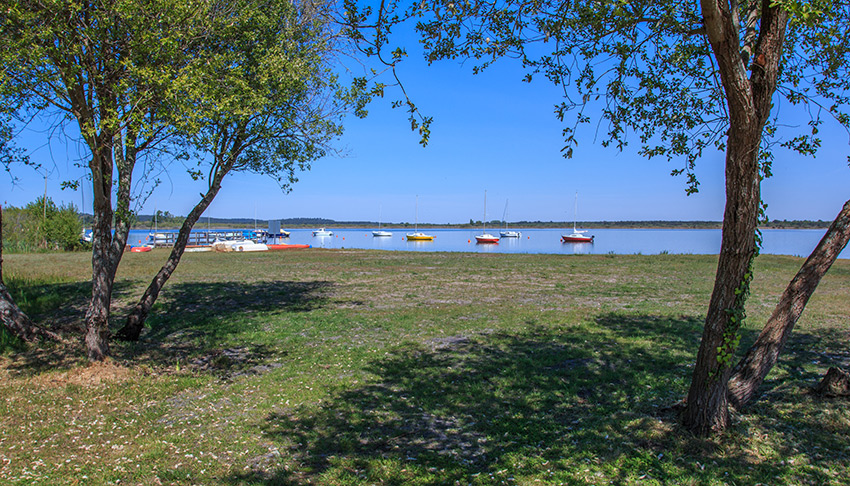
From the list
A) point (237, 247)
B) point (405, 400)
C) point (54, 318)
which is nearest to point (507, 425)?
point (405, 400)

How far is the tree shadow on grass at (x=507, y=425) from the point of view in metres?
5.19

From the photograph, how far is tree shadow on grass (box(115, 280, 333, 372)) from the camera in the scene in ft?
33.2

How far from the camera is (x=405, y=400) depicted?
7566mm

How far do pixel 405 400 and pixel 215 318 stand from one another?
8.21m

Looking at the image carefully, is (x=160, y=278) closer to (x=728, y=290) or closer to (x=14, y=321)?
(x=14, y=321)

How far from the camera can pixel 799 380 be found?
7.69 metres

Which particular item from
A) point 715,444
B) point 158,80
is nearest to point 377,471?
point 715,444

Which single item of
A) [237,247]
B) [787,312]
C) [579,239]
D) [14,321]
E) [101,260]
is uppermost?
[579,239]

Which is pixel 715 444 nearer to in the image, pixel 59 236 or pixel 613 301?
pixel 613 301

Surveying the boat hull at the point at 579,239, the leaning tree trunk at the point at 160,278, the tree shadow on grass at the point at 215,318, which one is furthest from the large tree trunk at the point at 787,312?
the boat hull at the point at 579,239

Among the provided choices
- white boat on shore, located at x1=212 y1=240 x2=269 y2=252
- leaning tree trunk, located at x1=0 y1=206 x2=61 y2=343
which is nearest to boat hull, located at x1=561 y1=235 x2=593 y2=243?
white boat on shore, located at x1=212 y1=240 x2=269 y2=252

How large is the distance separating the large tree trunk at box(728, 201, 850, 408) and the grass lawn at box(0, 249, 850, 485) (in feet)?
1.44

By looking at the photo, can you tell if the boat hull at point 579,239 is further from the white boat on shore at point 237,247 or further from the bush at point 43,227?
the bush at point 43,227

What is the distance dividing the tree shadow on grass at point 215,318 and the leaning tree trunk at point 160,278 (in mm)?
368
